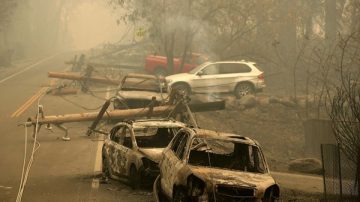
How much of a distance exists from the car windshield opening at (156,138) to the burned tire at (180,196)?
4.01 meters

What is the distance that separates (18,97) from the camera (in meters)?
29.5

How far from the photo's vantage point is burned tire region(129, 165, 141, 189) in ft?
40.4

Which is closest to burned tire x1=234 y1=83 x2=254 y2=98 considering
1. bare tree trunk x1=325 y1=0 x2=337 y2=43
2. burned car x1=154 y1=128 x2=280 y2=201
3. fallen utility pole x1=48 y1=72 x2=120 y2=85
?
fallen utility pole x1=48 y1=72 x2=120 y2=85

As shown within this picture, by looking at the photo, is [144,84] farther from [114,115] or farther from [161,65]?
[161,65]

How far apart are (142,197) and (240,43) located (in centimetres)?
2480

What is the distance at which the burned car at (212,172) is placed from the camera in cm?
941

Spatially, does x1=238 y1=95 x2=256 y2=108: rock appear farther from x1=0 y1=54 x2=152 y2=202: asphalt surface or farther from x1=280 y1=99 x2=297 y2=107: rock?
x1=0 y1=54 x2=152 y2=202: asphalt surface

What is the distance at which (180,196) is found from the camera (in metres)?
9.73

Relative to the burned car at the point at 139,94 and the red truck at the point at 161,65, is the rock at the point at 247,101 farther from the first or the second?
the red truck at the point at 161,65

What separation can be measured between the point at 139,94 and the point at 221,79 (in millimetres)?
6662

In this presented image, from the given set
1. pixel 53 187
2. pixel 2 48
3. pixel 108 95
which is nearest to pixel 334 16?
pixel 108 95

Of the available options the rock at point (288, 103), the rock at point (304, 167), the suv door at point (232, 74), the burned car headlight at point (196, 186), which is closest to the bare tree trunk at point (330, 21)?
the rock at point (288, 103)

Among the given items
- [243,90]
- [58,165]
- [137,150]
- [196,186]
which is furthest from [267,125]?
[196,186]

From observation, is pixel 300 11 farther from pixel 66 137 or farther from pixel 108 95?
pixel 66 137
